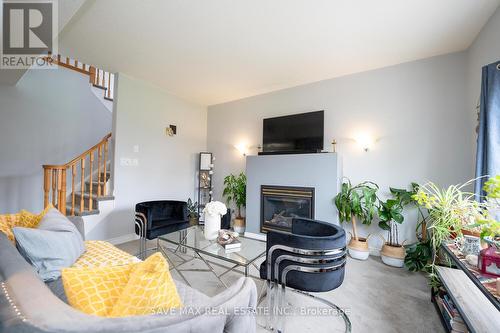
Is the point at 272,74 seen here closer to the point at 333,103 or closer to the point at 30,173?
the point at 333,103

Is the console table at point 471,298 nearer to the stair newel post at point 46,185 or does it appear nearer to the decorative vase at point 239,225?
the decorative vase at point 239,225

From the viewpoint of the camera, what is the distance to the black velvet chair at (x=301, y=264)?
156 centimetres

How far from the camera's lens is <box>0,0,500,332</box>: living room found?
1.24 meters

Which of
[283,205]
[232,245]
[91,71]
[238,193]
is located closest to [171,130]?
[238,193]

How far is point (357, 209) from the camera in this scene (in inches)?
119

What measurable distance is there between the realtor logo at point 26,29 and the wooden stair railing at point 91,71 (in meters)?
1.30

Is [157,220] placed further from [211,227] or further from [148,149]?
[148,149]

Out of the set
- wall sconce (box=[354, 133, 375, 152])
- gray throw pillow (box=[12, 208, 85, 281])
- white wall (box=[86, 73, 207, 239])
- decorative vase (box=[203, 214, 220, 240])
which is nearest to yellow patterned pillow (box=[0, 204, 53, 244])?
gray throw pillow (box=[12, 208, 85, 281])

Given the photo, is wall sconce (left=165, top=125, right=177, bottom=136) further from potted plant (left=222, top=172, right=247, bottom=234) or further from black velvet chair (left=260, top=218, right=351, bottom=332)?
black velvet chair (left=260, top=218, right=351, bottom=332)

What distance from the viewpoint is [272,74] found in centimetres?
349

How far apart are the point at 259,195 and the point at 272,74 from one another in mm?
2037

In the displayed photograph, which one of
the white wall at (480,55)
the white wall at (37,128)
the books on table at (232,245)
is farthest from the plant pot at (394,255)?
the white wall at (37,128)

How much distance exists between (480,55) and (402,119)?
96 centimetres

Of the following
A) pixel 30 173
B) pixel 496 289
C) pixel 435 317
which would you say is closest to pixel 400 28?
pixel 496 289
